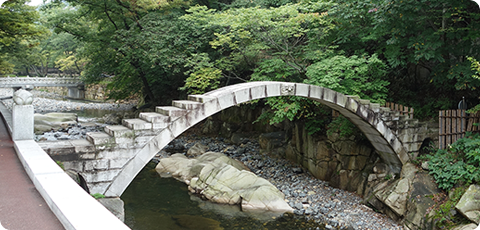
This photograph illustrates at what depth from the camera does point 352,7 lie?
1111 centimetres

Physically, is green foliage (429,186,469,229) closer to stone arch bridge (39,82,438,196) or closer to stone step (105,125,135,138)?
stone arch bridge (39,82,438,196)

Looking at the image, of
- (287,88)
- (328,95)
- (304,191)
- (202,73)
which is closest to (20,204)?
(287,88)

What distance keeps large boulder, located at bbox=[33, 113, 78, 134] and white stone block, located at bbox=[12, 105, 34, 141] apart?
12.4m

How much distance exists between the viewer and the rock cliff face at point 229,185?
Answer: 10359mm

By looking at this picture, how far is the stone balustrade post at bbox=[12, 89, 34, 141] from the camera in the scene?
6547 mm

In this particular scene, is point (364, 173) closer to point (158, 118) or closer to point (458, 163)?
point (458, 163)

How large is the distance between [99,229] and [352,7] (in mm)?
10711

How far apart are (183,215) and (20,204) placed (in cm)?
633

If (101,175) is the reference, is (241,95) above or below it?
above

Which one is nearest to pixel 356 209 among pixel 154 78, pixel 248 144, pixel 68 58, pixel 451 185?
pixel 451 185

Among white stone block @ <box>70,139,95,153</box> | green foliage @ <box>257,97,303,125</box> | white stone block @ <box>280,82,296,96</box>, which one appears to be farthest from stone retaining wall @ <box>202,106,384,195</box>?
white stone block @ <box>70,139,95,153</box>

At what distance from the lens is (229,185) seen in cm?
1124

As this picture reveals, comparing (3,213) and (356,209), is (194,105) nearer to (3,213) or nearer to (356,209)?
(3,213)

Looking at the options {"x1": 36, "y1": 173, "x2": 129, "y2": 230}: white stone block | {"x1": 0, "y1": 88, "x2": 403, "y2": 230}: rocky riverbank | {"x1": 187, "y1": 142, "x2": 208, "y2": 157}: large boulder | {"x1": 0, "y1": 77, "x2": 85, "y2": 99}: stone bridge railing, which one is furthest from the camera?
{"x1": 0, "y1": 77, "x2": 85, "y2": 99}: stone bridge railing
